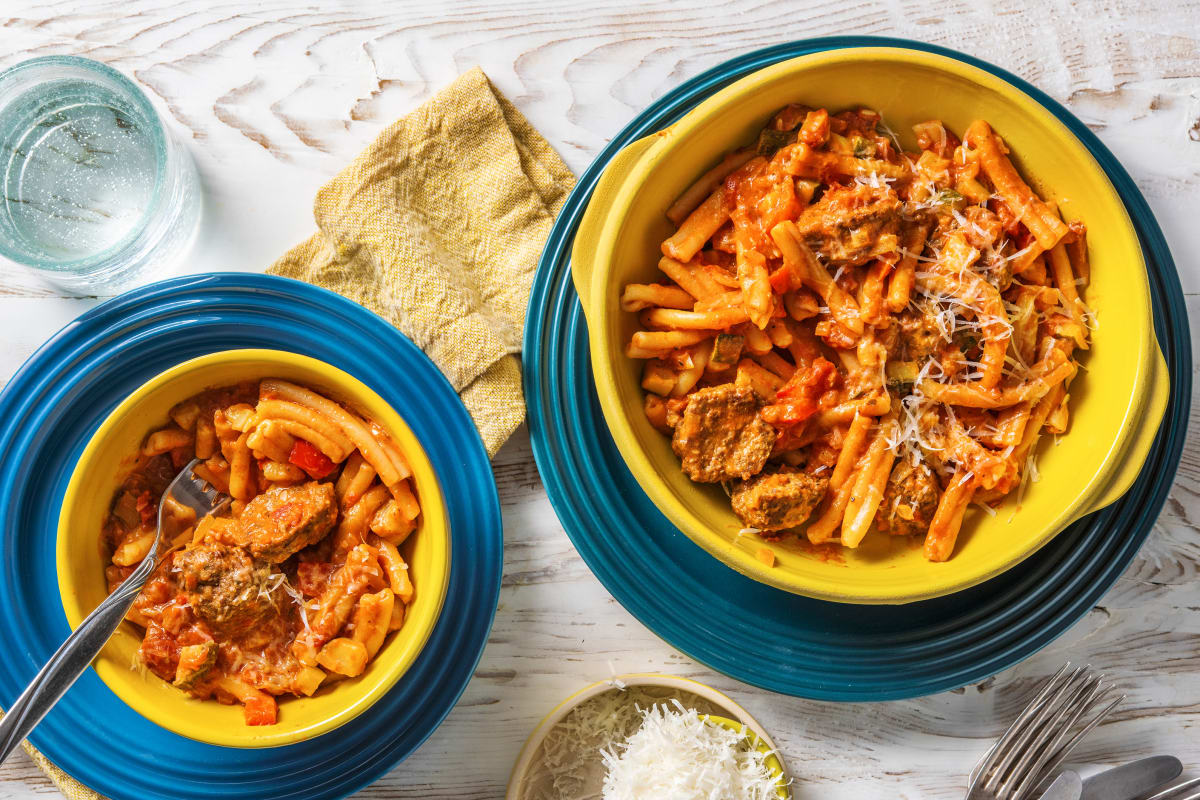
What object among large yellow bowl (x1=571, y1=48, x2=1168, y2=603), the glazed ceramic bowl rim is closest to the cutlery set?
the glazed ceramic bowl rim

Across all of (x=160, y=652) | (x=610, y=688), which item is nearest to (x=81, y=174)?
(x=160, y=652)

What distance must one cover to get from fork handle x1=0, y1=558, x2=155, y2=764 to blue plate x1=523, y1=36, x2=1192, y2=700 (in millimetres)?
1113

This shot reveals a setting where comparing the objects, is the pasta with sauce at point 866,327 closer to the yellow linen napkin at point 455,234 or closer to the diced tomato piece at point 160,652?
the yellow linen napkin at point 455,234

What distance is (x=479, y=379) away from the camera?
2580 millimetres

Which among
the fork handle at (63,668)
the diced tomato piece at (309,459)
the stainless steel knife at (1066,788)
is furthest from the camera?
the stainless steel knife at (1066,788)

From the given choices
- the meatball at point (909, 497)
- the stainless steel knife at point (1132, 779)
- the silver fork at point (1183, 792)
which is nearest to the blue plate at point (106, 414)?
the meatball at point (909, 497)

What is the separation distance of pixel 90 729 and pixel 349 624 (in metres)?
0.88

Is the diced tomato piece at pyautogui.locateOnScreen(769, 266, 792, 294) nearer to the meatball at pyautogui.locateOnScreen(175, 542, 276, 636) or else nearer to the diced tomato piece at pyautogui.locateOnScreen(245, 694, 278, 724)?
the meatball at pyautogui.locateOnScreen(175, 542, 276, 636)

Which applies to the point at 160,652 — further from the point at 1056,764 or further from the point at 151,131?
the point at 1056,764

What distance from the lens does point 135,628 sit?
2232 mm

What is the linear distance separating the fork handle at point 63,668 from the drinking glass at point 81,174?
3.40 feet

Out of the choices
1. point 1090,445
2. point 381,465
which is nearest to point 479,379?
point 381,465

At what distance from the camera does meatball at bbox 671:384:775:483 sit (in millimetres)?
2217

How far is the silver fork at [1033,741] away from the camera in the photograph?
2.71 meters
